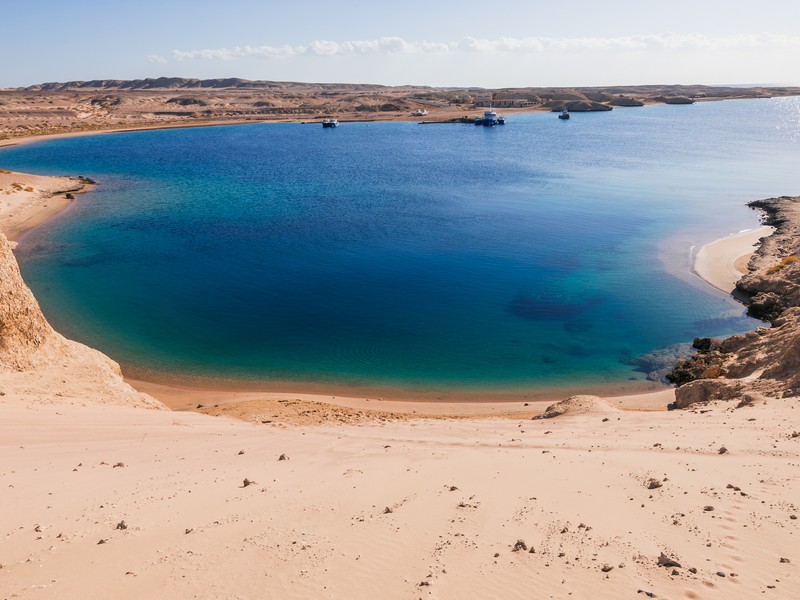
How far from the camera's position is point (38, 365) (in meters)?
16.5

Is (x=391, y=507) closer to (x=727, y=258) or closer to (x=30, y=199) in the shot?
(x=727, y=258)

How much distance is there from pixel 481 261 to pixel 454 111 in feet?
517

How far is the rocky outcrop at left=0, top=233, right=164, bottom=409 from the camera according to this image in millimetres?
15445

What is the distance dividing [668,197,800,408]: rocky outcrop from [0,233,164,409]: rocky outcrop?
1741cm

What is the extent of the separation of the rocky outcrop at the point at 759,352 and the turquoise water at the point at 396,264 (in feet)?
6.03

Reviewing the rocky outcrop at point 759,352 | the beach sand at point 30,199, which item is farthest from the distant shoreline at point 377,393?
the beach sand at point 30,199

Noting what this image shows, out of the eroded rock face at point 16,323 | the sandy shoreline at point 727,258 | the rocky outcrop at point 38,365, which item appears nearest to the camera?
the rocky outcrop at point 38,365

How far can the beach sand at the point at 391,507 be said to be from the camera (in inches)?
300

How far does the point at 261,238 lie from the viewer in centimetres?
4341

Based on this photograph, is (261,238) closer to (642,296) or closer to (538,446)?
A: (642,296)

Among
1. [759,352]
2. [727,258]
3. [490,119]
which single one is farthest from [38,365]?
[490,119]

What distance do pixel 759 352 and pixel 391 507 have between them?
15.9m

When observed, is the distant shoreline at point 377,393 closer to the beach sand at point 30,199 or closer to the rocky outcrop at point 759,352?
the rocky outcrop at point 759,352

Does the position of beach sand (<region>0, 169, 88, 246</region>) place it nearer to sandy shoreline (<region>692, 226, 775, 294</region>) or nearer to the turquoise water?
the turquoise water
